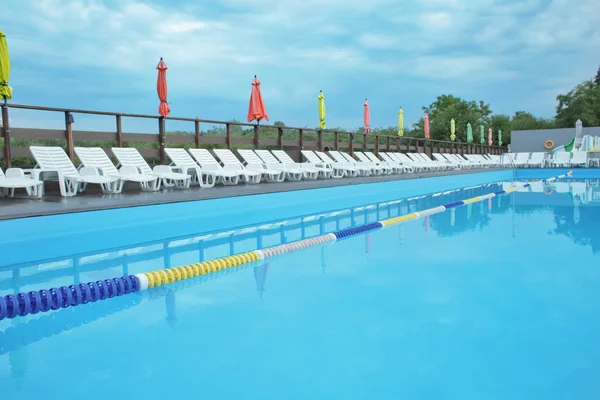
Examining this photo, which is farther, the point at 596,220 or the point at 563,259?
the point at 596,220

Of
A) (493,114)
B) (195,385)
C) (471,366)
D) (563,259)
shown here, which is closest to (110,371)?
(195,385)

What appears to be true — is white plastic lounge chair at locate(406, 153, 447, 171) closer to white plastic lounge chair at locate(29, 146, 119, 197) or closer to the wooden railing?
the wooden railing

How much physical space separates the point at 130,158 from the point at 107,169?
28.7 inches

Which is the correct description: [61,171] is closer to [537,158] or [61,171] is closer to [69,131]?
[69,131]

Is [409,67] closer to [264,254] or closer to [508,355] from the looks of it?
[264,254]

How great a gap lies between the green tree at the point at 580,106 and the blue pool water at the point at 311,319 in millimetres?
33928

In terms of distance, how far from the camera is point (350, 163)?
1158 centimetres

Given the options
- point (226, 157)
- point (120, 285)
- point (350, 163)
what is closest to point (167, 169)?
point (226, 157)

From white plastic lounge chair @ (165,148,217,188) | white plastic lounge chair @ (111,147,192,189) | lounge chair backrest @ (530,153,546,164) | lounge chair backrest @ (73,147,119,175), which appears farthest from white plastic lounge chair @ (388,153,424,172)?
lounge chair backrest @ (73,147,119,175)

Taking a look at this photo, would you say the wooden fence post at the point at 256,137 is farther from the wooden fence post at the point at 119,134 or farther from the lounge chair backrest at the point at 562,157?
the lounge chair backrest at the point at 562,157

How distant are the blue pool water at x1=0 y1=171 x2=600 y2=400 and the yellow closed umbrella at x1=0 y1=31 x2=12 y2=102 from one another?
2.63 metres

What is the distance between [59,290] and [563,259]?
3.85 m

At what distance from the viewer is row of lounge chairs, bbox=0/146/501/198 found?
5.92 metres

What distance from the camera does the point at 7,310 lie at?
2625mm
